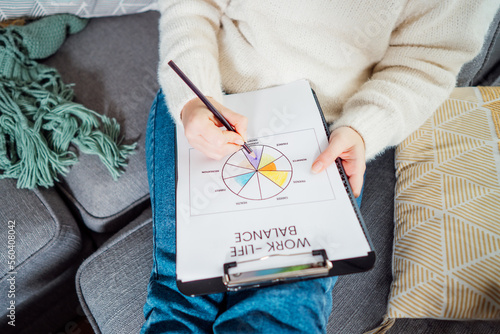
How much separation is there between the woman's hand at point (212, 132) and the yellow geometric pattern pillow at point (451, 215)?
0.37 meters

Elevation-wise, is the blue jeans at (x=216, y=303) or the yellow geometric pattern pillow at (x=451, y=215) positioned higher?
the blue jeans at (x=216, y=303)

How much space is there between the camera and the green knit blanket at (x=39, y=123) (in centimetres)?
72

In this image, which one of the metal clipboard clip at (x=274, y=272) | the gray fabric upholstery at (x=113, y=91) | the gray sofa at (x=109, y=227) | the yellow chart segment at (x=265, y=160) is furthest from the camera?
the gray fabric upholstery at (x=113, y=91)

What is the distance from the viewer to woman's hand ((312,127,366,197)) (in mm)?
479

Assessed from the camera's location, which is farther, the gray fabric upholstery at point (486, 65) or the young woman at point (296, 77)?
the gray fabric upholstery at point (486, 65)

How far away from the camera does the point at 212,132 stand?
0.48m

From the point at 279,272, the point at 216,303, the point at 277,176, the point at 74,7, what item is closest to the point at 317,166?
the point at 277,176

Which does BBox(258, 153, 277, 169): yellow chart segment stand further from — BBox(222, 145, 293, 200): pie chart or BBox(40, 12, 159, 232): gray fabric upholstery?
BBox(40, 12, 159, 232): gray fabric upholstery

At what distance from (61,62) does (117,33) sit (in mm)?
181

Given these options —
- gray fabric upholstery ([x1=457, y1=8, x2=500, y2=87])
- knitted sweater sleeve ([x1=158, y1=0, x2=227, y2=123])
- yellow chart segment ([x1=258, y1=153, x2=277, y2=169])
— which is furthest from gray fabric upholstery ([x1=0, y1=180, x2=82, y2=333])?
gray fabric upholstery ([x1=457, y1=8, x2=500, y2=87])

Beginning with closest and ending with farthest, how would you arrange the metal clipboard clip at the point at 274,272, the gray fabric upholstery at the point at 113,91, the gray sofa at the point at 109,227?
the metal clipboard clip at the point at 274,272
the gray sofa at the point at 109,227
the gray fabric upholstery at the point at 113,91

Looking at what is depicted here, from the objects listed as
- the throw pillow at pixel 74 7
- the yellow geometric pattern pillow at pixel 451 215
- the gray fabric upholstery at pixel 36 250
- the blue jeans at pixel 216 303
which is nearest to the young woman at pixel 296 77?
the blue jeans at pixel 216 303

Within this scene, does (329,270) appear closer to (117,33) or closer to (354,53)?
(354,53)

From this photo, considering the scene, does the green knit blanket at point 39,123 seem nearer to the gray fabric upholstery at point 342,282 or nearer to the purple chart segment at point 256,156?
the gray fabric upholstery at point 342,282
